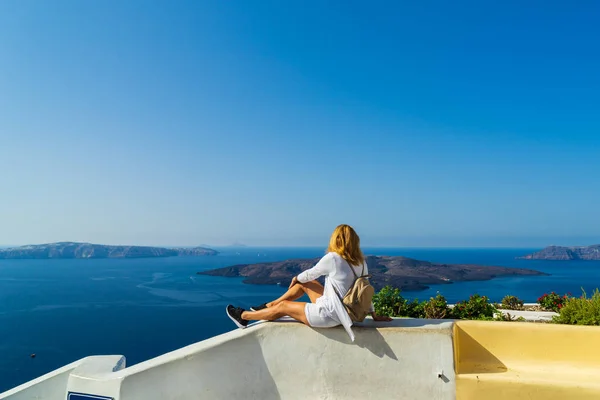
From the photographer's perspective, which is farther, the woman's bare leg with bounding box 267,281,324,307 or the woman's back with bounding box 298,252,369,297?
the woman's bare leg with bounding box 267,281,324,307

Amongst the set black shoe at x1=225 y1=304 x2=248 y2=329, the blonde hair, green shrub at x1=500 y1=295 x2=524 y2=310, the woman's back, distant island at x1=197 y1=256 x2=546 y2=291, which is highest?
the blonde hair

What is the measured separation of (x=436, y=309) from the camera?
27.8ft

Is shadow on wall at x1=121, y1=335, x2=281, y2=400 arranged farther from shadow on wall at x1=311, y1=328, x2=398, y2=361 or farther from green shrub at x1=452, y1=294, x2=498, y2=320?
green shrub at x1=452, y1=294, x2=498, y2=320

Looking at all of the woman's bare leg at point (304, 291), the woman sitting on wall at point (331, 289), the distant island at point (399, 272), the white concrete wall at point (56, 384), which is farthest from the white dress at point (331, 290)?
the distant island at point (399, 272)

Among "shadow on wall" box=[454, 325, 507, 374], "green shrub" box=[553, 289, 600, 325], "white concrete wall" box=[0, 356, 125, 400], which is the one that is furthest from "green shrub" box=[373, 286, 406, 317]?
"white concrete wall" box=[0, 356, 125, 400]

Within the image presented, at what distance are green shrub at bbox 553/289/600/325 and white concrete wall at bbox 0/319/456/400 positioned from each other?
2.94m

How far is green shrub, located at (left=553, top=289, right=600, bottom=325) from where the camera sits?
5.33 metres

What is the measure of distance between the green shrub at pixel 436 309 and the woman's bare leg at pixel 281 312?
17.9 ft

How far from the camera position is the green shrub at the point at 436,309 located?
8383 millimetres

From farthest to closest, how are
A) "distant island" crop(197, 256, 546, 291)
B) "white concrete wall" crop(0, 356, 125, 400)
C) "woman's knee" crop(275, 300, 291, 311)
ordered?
"distant island" crop(197, 256, 546, 291) → "white concrete wall" crop(0, 356, 125, 400) → "woman's knee" crop(275, 300, 291, 311)

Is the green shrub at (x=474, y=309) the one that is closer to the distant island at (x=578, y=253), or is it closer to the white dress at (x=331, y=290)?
the white dress at (x=331, y=290)

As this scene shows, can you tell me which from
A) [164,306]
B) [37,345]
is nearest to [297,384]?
[37,345]

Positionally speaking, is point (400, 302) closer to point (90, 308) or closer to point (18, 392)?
point (18, 392)

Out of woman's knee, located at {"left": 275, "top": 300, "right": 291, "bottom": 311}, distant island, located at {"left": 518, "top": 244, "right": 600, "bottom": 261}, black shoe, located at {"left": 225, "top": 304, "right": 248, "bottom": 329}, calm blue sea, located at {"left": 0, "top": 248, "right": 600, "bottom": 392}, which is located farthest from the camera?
distant island, located at {"left": 518, "top": 244, "right": 600, "bottom": 261}
